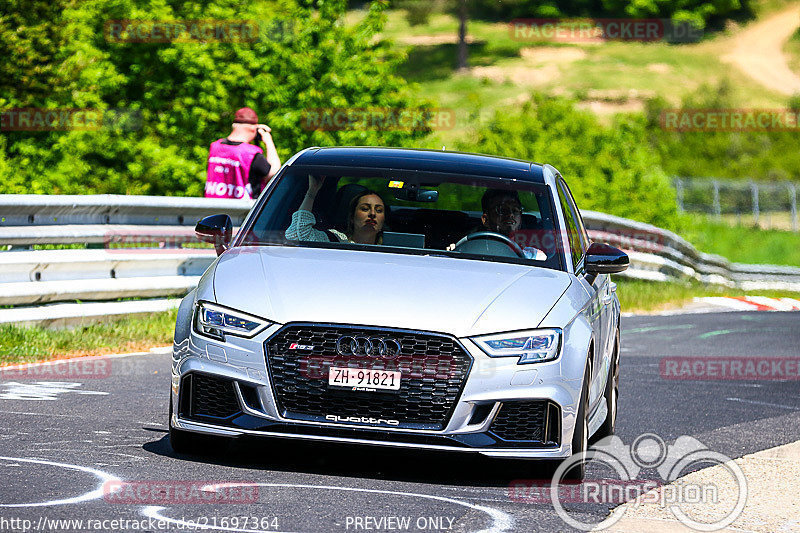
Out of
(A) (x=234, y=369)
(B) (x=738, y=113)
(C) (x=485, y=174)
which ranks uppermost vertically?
(C) (x=485, y=174)

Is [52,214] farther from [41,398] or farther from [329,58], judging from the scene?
[329,58]

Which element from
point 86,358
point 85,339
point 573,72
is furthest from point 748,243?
point 573,72

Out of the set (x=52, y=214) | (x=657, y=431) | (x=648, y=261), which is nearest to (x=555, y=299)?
(x=657, y=431)

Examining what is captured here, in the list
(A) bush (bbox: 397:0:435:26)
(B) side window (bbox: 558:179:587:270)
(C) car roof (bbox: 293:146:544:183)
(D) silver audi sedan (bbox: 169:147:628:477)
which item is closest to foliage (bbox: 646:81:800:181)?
(A) bush (bbox: 397:0:435:26)

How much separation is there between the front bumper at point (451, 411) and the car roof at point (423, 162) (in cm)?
169

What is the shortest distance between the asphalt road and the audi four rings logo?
1.64 ft

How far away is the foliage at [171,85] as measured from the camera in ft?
94.5

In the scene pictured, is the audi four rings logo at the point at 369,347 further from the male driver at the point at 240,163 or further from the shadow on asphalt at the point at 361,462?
the male driver at the point at 240,163

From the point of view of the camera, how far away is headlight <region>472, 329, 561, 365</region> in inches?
255

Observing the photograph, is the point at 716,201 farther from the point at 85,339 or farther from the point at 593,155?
the point at 85,339

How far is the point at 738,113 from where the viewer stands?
305 feet

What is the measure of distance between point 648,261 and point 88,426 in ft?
51.9

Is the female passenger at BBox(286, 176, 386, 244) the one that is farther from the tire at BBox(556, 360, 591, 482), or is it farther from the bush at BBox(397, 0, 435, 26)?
the bush at BBox(397, 0, 435, 26)

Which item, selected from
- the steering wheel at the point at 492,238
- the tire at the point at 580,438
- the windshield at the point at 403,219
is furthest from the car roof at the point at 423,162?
the tire at the point at 580,438
